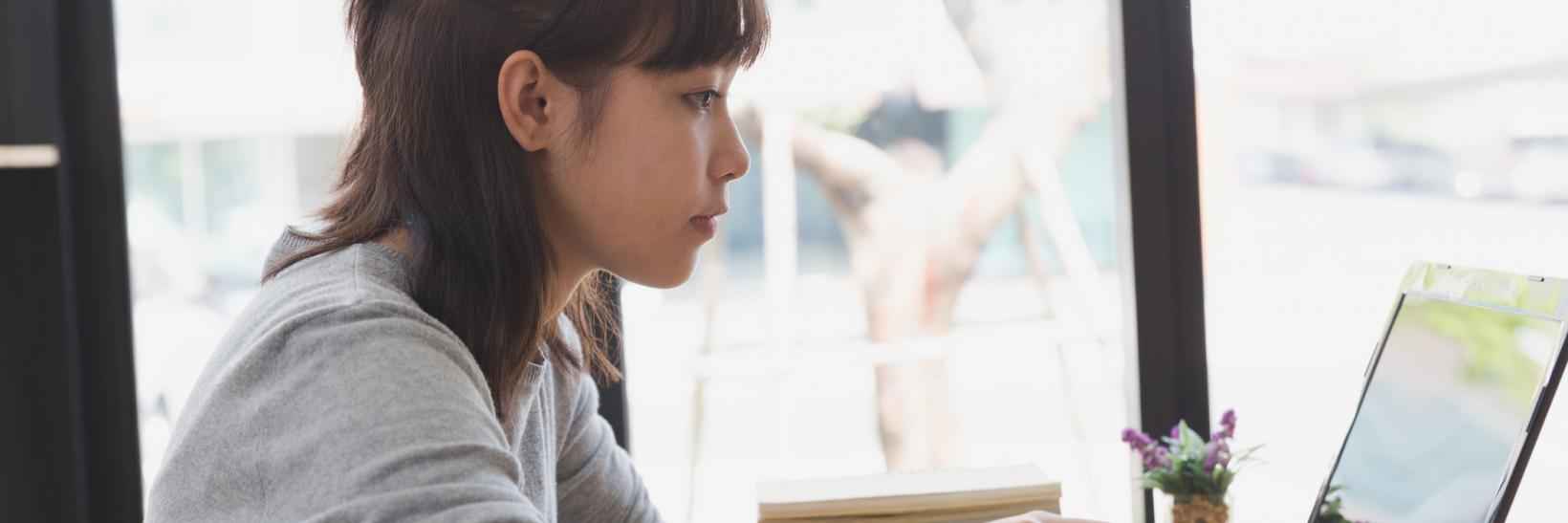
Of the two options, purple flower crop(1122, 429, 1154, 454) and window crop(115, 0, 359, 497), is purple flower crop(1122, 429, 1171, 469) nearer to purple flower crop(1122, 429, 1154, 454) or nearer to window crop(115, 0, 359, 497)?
purple flower crop(1122, 429, 1154, 454)

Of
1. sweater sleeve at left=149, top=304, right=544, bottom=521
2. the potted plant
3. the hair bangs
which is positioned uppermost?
the hair bangs

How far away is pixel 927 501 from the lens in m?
1.18

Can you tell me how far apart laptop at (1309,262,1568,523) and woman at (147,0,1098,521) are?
627 mm

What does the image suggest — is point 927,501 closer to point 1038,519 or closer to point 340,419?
point 1038,519

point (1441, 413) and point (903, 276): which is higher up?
point (903, 276)

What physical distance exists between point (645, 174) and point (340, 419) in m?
0.30

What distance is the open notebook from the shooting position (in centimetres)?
117

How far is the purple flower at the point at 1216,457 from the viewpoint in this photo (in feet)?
4.07

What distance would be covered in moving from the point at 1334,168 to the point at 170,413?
4.98ft

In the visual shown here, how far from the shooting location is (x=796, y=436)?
1694 mm

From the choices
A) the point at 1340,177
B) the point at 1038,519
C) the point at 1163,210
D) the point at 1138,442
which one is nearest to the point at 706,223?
the point at 1038,519

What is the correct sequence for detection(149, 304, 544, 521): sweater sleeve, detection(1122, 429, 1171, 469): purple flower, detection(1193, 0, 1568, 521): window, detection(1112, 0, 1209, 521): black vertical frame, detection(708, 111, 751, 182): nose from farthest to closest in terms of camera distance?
detection(1112, 0, 1209, 521): black vertical frame → detection(1193, 0, 1568, 521): window → detection(1122, 429, 1171, 469): purple flower → detection(708, 111, 751, 182): nose → detection(149, 304, 544, 521): sweater sleeve

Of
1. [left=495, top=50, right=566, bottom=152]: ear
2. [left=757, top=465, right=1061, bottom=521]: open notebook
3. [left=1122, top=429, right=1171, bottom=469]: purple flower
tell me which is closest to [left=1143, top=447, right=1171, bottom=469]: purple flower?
[left=1122, top=429, right=1171, bottom=469]: purple flower

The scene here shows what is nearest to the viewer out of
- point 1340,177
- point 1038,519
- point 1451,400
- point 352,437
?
point 352,437
